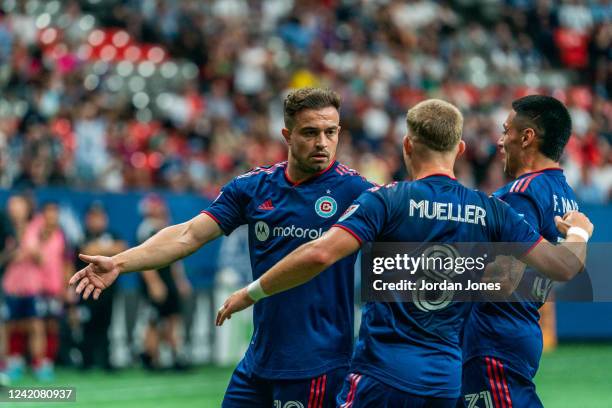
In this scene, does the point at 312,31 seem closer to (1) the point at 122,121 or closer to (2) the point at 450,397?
(1) the point at 122,121

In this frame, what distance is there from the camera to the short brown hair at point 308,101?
21.1 feet

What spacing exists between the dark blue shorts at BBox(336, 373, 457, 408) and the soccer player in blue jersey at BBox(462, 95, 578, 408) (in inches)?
32.7

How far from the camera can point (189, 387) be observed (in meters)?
13.9

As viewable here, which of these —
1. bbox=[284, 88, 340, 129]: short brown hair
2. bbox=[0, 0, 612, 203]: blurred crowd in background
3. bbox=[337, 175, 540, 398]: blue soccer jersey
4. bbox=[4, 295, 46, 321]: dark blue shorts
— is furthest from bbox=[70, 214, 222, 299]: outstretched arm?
bbox=[0, 0, 612, 203]: blurred crowd in background

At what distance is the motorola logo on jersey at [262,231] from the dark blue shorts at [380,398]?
48.5 inches

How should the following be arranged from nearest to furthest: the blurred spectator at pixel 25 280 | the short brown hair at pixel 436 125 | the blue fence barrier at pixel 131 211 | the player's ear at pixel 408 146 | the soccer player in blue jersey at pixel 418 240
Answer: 1. the soccer player in blue jersey at pixel 418 240
2. the short brown hair at pixel 436 125
3. the player's ear at pixel 408 146
4. the blurred spectator at pixel 25 280
5. the blue fence barrier at pixel 131 211

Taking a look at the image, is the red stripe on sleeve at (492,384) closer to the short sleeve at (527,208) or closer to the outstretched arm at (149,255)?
the short sleeve at (527,208)

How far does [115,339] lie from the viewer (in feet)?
49.9

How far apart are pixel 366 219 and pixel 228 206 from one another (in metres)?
1.53

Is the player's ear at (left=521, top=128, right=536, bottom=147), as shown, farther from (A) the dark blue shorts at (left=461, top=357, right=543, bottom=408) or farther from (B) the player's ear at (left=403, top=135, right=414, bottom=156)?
(A) the dark blue shorts at (left=461, top=357, right=543, bottom=408)

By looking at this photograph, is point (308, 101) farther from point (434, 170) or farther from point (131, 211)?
Result: point (131, 211)

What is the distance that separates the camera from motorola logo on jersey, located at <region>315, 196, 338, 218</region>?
6.38 m

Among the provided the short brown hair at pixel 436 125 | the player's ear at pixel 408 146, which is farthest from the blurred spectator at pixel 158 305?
the short brown hair at pixel 436 125

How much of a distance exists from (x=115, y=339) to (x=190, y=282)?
4.99 ft
